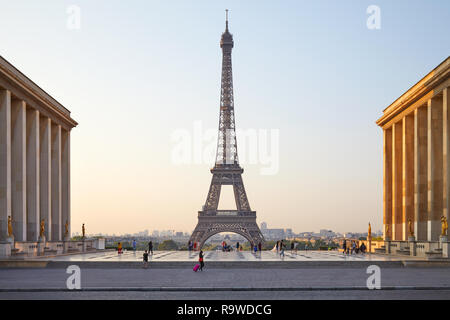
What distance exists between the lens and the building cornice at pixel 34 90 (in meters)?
49.3

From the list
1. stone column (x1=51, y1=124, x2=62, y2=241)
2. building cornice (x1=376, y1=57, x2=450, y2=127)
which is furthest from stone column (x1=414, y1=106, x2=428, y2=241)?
stone column (x1=51, y1=124, x2=62, y2=241)

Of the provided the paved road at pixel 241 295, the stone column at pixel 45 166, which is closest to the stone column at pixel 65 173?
the stone column at pixel 45 166

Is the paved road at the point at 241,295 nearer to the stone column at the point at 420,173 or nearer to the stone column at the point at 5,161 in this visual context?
the stone column at the point at 5,161

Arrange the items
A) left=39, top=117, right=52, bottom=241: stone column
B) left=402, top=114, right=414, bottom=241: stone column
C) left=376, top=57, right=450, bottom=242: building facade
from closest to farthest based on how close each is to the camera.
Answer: left=376, top=57, right=450, bottom=242: building facade, left=402, top=114, right=414, bottom=241: stone column, left=39, top=117, right=52, bottom=241: stone column

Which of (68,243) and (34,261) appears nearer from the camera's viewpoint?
(34,261)

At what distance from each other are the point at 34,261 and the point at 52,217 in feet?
92.4

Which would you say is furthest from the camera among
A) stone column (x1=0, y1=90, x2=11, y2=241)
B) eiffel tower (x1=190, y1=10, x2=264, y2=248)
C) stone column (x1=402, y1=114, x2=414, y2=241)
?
eiffel tower (x1=190, y1=10, x2=264, y2=248)

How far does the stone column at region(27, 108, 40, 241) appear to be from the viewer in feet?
189

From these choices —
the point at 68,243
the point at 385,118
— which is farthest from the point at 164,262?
the point at 385,118

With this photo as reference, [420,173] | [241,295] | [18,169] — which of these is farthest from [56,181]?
[241,295]

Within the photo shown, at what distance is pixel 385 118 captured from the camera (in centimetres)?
6931

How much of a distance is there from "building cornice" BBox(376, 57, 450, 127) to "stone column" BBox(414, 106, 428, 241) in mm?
1867

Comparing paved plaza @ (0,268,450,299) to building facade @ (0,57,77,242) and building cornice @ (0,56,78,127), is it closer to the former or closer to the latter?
building facade @ (0,57,77,242)
